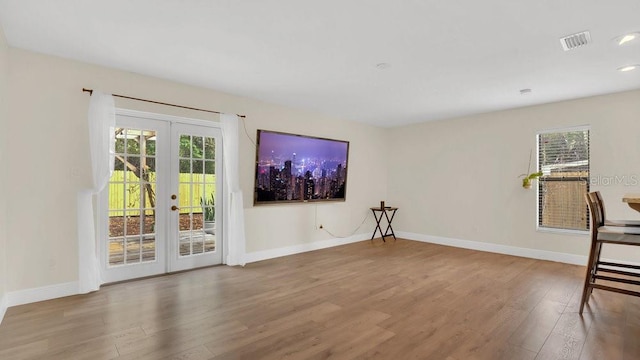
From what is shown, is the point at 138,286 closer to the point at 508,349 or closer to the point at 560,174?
the point at 508,349

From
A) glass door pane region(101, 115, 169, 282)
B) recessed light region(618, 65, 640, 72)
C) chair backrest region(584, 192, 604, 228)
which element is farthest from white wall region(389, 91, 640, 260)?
glass door pane region(101, 115, 169, 282)

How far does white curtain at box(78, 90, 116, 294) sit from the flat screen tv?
1.95 m

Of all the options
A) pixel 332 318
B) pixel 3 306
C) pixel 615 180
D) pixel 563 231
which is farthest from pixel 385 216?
pixel 3 306

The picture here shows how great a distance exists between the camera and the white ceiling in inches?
93.4

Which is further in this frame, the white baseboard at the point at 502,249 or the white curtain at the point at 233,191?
the white baseboard at the point at 502,249

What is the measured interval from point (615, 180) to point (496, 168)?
1.56 m

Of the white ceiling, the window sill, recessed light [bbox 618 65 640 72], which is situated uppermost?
the white ceiling

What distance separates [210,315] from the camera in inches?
113

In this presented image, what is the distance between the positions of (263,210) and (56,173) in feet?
8.57

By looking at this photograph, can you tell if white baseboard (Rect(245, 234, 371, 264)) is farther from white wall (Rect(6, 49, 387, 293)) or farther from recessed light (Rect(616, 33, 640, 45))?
recessed light (Rect(616, 33, 640, 45))

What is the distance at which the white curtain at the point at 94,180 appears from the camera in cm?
338

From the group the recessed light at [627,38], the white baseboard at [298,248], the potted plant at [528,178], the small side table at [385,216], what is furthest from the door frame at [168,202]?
the potted plant at [528,178]

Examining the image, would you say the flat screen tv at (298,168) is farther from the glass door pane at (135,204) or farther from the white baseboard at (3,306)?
the white baseboard at (3,306)

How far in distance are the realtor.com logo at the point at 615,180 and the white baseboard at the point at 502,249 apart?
112 centimetres
